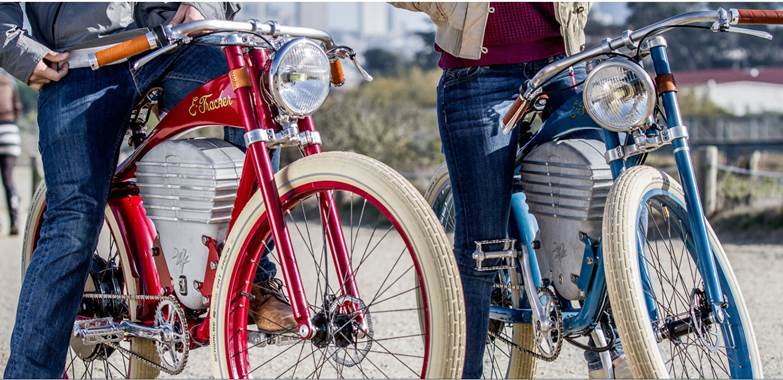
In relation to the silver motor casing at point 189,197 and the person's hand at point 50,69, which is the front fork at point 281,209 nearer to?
the silver motor casing at point 189,197

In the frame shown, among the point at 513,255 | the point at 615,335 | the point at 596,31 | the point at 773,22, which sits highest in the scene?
the point at 596,31

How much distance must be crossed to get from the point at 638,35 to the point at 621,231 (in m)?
0.56

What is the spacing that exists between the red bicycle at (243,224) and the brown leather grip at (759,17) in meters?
1.04

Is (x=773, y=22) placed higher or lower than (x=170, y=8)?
lower

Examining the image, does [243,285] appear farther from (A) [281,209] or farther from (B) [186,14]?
(B) [186,14]

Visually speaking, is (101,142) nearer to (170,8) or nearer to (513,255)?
(170,8)

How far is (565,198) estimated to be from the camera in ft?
10.9

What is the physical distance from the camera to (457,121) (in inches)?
134

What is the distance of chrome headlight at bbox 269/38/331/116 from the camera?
3.03 m

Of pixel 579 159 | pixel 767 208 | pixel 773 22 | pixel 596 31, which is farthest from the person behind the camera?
pixel 596 31

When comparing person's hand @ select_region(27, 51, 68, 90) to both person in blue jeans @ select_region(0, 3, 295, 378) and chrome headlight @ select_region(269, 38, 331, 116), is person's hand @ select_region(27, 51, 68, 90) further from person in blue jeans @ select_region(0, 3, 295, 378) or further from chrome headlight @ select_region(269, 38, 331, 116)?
chrome headlight @ select_region(269, 38, 331, 116)

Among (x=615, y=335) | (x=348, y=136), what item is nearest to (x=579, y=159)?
(x=615, y=335)

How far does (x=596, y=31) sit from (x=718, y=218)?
33.4 meters

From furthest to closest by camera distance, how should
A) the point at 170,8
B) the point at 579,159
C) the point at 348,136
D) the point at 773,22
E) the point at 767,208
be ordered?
the point at 348,136
the point at 767,208
the point at 170,8
the point at 579,159
the point at 773,22
